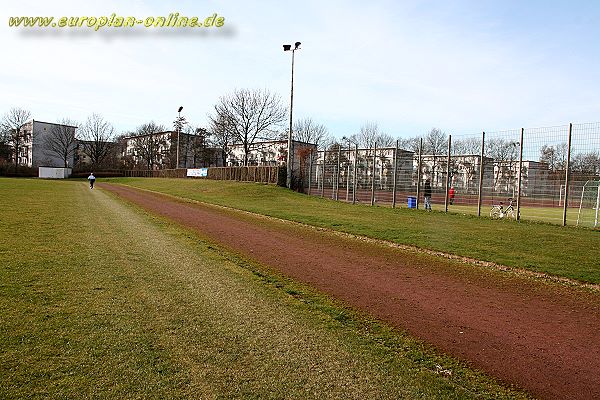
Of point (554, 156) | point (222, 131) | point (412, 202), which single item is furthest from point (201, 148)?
point (554, 156)

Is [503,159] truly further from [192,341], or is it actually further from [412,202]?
[192,341]

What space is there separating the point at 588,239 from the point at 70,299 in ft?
41.8

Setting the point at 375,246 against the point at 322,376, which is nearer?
the point at 322,376

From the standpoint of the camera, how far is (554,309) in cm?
632

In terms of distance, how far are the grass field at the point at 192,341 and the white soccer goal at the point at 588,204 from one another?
15459mm

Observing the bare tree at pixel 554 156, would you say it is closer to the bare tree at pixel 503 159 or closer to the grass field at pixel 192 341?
the bare tree at pixel 503 159

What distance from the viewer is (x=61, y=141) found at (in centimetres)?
9706

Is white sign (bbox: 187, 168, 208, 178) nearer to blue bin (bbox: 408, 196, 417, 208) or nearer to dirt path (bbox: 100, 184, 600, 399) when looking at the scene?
blue bin (bbox: 408, 196, 417, 208)

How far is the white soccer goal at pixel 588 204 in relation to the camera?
57.5 ft

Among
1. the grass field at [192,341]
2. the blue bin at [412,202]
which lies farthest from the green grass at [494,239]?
the grass field at [192,341]

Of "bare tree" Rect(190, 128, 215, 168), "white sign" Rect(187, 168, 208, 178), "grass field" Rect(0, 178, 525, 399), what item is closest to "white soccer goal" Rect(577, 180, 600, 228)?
"grass field" Rect(0, 178, 525, 399)

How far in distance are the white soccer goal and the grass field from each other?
50.7 ft

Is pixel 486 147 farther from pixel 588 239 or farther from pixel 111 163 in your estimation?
pixel 111 163

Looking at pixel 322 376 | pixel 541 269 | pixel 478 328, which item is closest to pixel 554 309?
pixel 478 328
